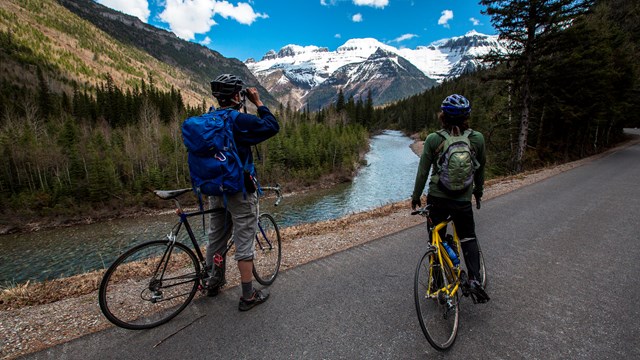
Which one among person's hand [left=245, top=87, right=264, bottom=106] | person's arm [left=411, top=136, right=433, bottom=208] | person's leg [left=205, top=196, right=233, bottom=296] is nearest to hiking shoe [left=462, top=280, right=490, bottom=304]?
person's arm [left=411, top=136, right=433, bottom=208]

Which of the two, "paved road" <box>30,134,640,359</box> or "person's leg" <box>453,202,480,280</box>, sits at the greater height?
"person's leg" <box>453,202,480,280</box>

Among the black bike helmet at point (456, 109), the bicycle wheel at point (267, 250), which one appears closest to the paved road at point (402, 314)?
the bicycle wheel at point (267, 250)

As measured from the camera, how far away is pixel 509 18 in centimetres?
1712

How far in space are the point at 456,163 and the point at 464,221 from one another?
2.44ft

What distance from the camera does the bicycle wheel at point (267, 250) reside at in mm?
4613

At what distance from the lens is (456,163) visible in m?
3.04

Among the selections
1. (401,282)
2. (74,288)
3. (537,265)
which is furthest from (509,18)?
(74,288)

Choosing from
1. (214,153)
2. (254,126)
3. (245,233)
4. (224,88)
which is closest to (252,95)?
(224,88)

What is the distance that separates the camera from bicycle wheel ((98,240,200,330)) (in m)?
3.35

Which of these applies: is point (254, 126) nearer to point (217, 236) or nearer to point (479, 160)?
point (217, 236)

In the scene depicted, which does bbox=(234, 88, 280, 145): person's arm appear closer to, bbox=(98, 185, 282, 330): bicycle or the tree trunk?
bbox=(98, 185, 282, 330): bicycle

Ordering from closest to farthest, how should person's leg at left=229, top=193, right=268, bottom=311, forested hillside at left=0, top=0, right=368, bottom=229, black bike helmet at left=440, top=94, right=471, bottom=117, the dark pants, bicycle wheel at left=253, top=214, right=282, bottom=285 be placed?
black bike helmet at left=440, top=94, right=471, bottom=117
the dark pants
person's leg at left=229, top=193, right=268, bottom=311
bicycle wheel at left=253, top=214, right=282, bottom=285
forested hillside at left=0, top=0, right=368, bottom=229

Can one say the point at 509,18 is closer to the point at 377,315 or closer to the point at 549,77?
the point at 549,77

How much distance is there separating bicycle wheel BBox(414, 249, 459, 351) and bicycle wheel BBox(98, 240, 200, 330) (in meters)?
2.75
